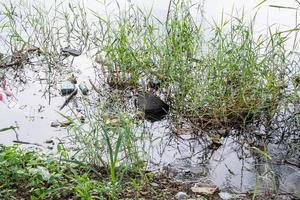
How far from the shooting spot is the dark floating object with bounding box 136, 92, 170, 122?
3100 millimetres

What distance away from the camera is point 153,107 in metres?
3.12

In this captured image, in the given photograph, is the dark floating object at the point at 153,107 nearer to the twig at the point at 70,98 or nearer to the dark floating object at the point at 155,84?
the dark floating object at the point at 155,84

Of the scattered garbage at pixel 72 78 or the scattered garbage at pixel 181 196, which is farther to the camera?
the scattered garbage at pixel 72 78

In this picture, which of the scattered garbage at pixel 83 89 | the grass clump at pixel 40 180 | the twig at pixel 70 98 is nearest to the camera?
the grass clump at pixel 40 180

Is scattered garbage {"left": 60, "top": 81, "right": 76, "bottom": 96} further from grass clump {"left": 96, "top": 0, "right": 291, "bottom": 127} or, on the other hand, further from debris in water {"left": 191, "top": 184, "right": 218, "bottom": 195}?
debris in water {"left": 191, "top": 184, "right": 218, "bottom": 195}

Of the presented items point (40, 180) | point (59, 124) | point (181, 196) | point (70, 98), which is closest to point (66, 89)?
point (70, 98)

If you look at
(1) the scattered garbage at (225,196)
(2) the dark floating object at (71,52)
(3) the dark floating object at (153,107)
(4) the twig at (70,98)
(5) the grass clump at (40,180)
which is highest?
(2) the dark floating object at (71,52)

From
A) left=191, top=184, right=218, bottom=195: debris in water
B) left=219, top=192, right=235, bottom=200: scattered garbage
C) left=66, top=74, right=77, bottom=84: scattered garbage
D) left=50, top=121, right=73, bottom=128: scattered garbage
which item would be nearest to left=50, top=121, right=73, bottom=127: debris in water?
left=50, top=121, right=73, bottom=128: scattered garbage

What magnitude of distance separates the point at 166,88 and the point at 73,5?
148 cm

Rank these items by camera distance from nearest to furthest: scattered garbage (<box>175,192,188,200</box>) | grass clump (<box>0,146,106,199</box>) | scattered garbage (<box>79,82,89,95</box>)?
grass clump (<box>0,146,106,199</box>)
scattered garbage (<box>175,192,188,200</box>)
scattered garbage (<box>79,82,89,95</box>)

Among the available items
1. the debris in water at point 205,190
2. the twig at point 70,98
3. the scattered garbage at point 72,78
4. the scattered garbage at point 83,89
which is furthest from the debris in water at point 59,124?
the debris in water at point 205,190

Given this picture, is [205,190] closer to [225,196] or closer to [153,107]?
[225,196]

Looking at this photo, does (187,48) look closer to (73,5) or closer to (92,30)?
(92,30)

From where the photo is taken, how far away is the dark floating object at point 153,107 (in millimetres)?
3100
